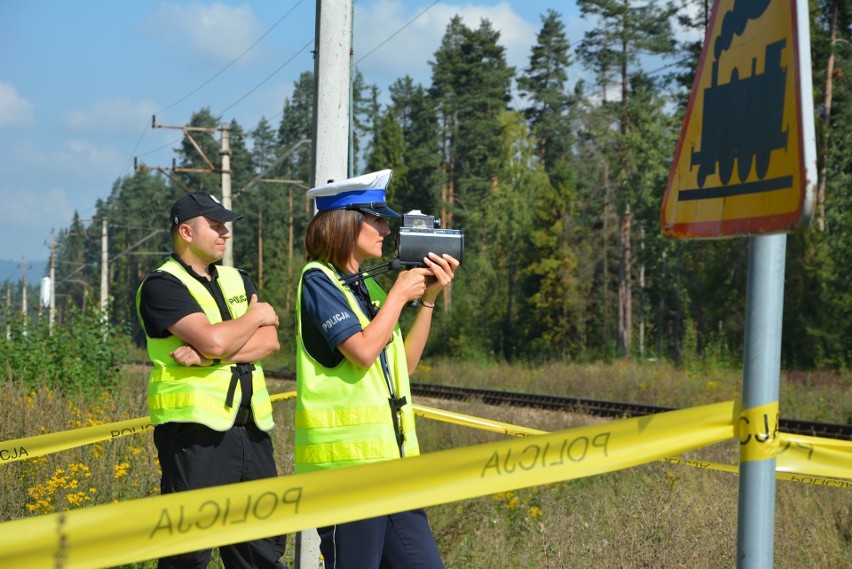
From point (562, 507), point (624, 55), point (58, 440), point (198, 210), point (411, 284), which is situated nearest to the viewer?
point (411, 284)

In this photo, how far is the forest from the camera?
31.7m

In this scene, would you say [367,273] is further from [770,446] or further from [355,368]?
[770,446]

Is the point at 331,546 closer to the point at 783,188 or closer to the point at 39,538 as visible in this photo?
the point at 39,538

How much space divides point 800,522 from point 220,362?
3706 mm

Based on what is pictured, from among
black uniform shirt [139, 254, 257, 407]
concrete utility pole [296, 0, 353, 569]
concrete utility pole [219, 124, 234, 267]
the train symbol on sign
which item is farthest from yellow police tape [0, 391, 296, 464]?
concrete utility pole [219, 124, 234, 267]

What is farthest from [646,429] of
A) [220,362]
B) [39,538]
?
[220,362]

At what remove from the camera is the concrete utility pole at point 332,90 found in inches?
213

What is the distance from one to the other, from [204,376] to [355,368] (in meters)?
1.13

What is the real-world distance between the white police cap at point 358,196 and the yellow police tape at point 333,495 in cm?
123

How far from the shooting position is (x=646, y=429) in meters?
2.85

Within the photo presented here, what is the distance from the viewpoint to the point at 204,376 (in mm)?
4398

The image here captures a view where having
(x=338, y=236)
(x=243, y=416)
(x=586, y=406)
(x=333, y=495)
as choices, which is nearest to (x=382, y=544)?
(x=333, y=495)

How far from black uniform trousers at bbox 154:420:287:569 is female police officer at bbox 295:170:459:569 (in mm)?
894

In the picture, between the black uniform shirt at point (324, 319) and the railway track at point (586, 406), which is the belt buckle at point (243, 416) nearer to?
the black uniform shirt at point (324, 319)
